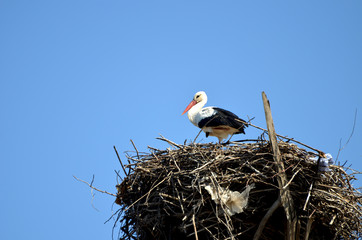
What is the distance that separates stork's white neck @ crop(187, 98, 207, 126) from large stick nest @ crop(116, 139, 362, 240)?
3.25 m

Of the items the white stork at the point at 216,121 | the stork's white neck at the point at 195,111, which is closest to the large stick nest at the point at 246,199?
the white stork at the point at 216,121

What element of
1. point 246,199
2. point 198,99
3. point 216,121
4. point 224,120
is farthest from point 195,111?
point 246,199

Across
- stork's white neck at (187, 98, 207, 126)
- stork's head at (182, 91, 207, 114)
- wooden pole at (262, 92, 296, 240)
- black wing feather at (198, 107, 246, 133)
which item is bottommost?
wooden pole at (262, 92, 296, 240)

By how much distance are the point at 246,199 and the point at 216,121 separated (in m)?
3.16

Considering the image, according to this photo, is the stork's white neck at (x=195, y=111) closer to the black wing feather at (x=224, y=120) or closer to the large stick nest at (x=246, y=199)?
the black wing feather at (x=224, y=120)

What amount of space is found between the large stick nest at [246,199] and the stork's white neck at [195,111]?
325 centimetres

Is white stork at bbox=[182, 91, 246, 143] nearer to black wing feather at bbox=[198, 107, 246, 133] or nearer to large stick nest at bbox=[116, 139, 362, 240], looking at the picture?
black wing feather at bbox=[198, 107, 246, 133]

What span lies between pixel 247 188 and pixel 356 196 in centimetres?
137

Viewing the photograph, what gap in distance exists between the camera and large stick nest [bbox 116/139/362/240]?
651cm

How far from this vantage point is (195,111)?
10.5m

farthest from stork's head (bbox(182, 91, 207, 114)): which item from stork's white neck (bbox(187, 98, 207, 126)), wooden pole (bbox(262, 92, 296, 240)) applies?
wooden pole (bbox(262, 92, 296, 240))

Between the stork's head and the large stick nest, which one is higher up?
the stork's head

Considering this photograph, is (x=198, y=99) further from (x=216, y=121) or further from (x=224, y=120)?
(x=224, y=120)

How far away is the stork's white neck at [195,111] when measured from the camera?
10336 millimetres
